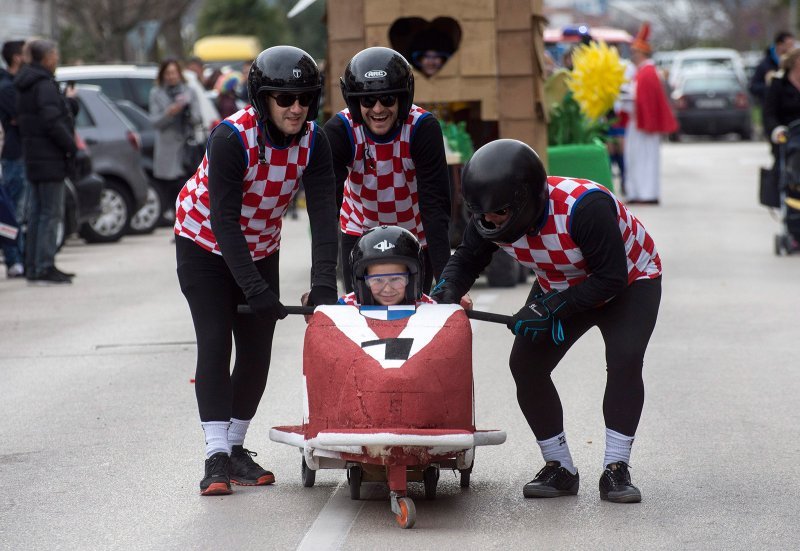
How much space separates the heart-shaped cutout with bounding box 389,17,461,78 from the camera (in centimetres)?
1247

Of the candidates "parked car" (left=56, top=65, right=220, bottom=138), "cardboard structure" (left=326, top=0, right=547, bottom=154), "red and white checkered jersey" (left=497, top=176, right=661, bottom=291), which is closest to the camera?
"red and white checkered jersey" (left=497, top=176, right=661, bottom=291)

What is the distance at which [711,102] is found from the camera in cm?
3628

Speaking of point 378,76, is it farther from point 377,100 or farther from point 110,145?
point 110,145

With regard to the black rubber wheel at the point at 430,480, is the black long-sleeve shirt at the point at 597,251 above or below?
above

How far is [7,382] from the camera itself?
30.3 feet

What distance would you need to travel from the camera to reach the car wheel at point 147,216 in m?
19.0

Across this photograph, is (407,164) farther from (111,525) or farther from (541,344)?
(111,525)

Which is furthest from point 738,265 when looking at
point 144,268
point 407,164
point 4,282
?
point 407,164

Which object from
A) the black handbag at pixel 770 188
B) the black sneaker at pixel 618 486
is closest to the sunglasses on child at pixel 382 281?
the black sneaker at pixel 618 486

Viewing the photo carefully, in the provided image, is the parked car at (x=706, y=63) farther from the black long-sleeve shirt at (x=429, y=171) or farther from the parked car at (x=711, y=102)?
the black long-sleeve shirt at (x=429, y=171)

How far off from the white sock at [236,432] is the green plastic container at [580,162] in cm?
731

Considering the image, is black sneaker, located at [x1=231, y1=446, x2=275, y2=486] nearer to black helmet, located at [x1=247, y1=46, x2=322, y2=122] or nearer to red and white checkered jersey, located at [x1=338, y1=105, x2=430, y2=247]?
red and white checkered jersey, located at [x1=338, y1=105, x2=430, y2=247]

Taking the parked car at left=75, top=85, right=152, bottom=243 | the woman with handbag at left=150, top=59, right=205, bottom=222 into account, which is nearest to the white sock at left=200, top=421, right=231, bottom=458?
the parked car at left=75, top=85, right=152, bottom=243

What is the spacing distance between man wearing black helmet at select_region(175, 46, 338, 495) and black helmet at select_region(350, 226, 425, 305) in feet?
1.04
